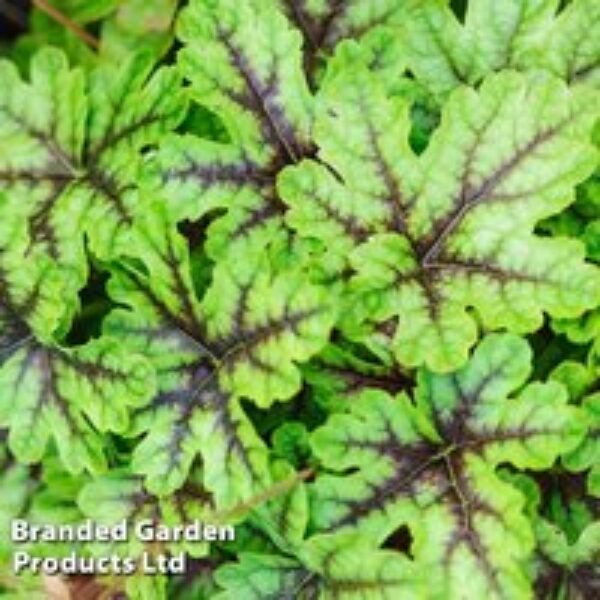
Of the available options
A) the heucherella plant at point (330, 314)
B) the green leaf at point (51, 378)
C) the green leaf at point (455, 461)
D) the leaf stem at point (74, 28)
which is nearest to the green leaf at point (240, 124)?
the heucherella plant at point (330, 314)

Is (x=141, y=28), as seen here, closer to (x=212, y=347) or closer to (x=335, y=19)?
(x=335, y=19)

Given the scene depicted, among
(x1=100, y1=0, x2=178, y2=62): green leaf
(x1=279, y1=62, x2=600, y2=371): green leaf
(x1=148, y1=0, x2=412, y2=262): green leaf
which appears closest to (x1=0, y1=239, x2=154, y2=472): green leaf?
(x1=148, y1=0, x2=412, y2=262): green leaf

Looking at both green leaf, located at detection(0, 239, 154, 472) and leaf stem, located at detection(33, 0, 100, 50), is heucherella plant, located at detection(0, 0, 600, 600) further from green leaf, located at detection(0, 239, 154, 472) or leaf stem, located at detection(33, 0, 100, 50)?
leaf stem, located at detection(33, 0, 100, 50)

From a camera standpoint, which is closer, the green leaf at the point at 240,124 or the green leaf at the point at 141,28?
the green leaf at the point at 240,124

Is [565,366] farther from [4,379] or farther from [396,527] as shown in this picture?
[4,379]

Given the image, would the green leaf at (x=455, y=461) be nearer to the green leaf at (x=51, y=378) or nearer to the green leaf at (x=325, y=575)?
the green leaf at (x=325, y=575)

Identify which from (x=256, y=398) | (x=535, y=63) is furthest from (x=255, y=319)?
(x=535, y=63)

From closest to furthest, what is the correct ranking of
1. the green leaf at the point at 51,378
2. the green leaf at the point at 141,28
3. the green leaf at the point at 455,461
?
the green leaf at the point at 455,461 < the green leaf at the point at 51,378 < the green leaf at the point at 141,28

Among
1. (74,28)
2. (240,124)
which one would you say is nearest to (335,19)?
(240,124)
